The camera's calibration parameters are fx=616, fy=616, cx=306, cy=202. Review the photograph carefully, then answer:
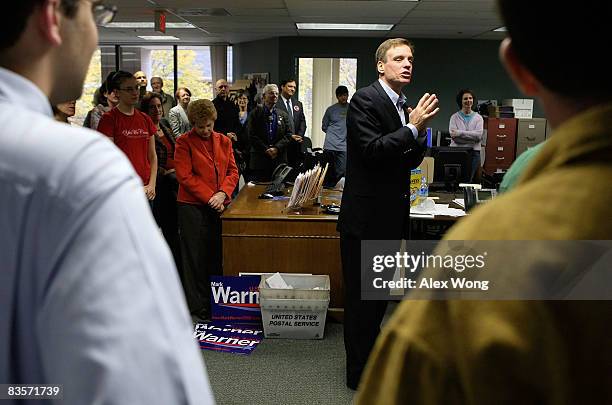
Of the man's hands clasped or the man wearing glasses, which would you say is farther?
the man's hands clasped

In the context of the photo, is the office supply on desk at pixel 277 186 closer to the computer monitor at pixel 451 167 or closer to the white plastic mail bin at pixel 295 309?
the white plastic mail bin at pixel 295 309

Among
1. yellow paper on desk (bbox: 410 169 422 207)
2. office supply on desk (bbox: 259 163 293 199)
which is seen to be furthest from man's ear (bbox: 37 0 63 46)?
office supply on desk (bbox: 259 163 293 199)

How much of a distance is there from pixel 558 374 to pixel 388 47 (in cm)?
243

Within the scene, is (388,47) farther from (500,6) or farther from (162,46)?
(162,46)

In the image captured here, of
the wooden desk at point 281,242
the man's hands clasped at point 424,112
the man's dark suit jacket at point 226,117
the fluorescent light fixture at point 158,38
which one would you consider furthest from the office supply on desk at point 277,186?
the fluorescent light fixture at point 158,38

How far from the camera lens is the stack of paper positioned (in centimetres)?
385

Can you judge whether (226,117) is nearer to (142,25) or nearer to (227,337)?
(227,337)

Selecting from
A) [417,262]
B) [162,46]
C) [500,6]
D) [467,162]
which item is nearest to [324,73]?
[162,46]

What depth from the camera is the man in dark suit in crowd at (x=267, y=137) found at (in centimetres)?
629

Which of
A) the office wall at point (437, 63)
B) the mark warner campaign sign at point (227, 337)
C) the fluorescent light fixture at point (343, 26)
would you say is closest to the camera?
the mark warner campaign sign at point (227, 337)

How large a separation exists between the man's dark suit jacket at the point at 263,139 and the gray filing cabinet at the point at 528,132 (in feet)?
13.9

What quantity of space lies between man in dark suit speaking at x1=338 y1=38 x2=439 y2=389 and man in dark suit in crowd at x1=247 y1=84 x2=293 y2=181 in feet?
11.2

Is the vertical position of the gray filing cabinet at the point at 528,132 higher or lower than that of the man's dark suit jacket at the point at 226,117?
lower

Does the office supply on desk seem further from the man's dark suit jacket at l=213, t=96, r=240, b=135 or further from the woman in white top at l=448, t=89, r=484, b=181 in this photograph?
the woman in white top at l=448, t=89, r=484, b=181
